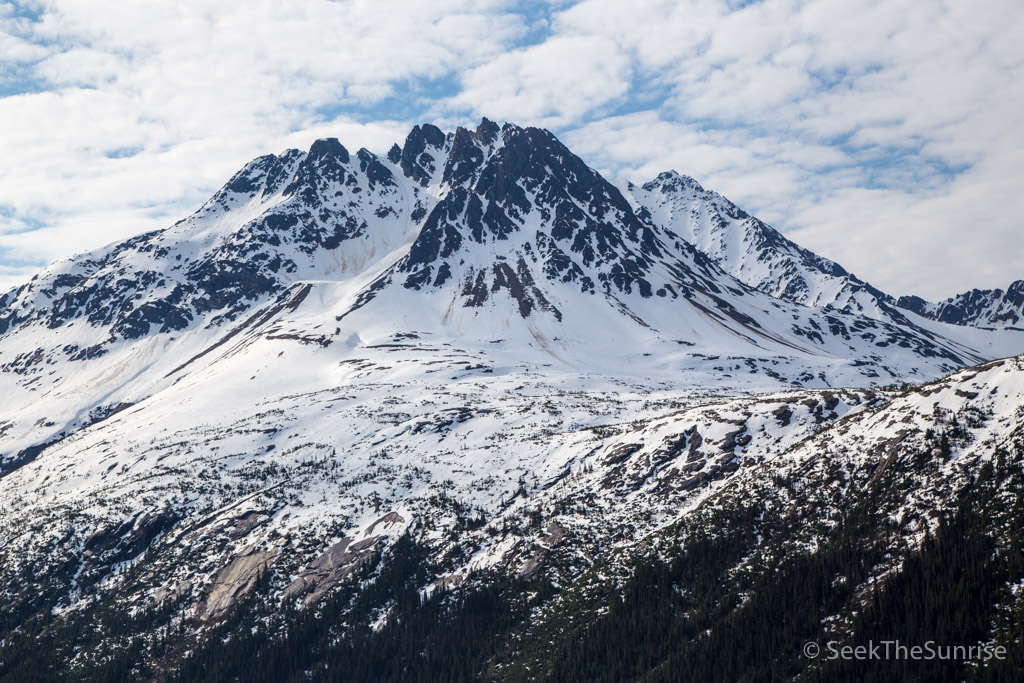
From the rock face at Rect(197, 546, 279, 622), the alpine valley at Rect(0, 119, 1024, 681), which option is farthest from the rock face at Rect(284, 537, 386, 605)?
the rock face at Rect(197, 546, 279, 622)

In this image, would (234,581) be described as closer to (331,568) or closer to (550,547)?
(331,568)

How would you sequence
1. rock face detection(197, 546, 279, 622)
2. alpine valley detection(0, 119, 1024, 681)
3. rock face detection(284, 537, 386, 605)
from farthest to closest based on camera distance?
rock face detection(197, 546, 279, 622)
rock face detection(284, 537, 386, 605)
alpine valley detection(0, 119, 1024, 681)

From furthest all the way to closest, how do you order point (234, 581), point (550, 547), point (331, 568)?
1. point (234, 581)
2. point (331, 568)
3. point (550, 547)

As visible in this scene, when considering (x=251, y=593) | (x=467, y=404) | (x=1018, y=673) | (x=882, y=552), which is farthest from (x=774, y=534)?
(x=467, y=404)

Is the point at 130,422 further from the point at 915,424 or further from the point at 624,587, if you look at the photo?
the point at 915,424

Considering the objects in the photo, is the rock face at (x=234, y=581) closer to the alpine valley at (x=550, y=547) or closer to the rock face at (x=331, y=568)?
the alpine valley at (x=550, y=547)

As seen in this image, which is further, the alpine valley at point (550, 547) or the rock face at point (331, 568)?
the rock face at point (331, 568)

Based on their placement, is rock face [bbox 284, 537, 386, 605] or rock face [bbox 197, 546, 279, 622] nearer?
rock face [bbox 284, 537, 386, 605]

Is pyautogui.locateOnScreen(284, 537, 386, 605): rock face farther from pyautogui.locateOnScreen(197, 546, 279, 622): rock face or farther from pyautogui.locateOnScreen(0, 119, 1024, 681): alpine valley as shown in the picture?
pyautogui.locateOnScreen(197, 546, 279, 622): rock face

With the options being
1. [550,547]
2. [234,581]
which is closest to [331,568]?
[234,581]

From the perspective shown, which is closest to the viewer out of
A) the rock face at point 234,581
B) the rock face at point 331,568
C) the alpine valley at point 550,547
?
the alpine valley at point 550,547

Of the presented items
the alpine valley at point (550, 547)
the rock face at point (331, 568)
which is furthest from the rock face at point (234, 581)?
the rock face at point (331, 568)
